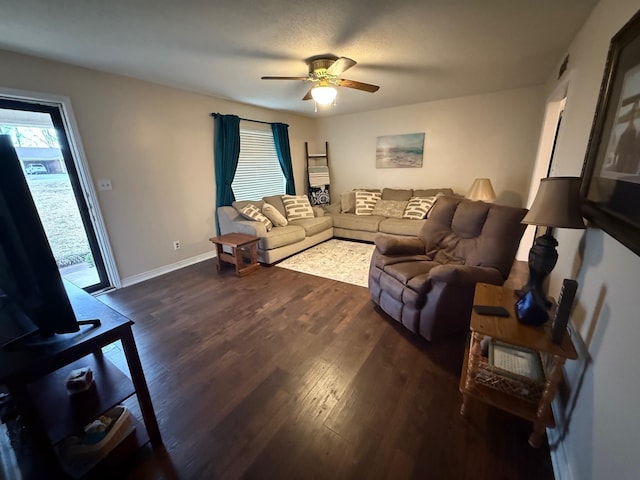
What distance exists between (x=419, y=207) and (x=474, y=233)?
6.93ft

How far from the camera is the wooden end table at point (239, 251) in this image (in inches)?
127

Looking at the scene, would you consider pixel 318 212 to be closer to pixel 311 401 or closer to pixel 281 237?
pixel 281 237

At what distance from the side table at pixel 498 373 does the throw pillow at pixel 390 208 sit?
3.08 m

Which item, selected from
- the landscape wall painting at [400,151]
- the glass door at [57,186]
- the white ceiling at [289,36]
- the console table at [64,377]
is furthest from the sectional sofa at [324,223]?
the console table at [64,377]

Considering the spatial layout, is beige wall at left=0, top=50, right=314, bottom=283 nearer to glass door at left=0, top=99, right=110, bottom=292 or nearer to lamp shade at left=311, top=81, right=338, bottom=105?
glass door at left=0, top=99, right=110, bottom=292

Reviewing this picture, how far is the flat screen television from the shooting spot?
80 cm

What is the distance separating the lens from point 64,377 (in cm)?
123

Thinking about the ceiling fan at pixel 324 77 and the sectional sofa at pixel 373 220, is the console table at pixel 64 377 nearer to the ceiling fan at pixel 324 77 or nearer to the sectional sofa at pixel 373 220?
the ceiling fan at pixel 324 77

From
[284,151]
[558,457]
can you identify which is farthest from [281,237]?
[558,457]

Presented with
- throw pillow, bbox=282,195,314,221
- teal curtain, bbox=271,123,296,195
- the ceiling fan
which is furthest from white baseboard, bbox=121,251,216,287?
the ceiling fan

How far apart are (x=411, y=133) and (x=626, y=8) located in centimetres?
345

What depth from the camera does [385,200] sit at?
4.70 metres

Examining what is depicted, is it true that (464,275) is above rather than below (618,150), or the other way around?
below

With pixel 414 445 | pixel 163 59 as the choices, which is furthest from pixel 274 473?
pixel 163 59
